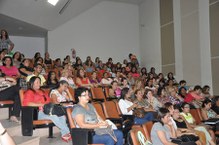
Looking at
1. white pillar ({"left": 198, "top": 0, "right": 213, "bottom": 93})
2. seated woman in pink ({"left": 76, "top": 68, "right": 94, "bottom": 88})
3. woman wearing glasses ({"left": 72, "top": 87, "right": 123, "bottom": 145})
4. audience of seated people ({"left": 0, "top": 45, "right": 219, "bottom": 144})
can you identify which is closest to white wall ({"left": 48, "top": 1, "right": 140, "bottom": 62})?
audience of seated people ({"left": 0, "top": 45, "right": 219, "bottom": 144})

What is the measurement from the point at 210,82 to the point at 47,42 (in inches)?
241

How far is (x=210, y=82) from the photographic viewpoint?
8.64 m

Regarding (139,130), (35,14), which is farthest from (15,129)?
(35,14)

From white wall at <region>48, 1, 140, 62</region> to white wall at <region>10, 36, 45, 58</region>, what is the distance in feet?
3.34

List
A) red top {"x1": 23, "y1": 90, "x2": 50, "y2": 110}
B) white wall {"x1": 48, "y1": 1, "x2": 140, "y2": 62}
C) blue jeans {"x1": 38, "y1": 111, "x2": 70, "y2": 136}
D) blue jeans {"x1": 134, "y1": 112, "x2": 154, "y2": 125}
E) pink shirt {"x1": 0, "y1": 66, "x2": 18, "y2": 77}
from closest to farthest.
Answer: blue jeans {"x1": 38, "y1": 111, "x2": 70, "y2": 136} < red top {"x1": 23, "y1": 90, "x2": 50, "y2": 110} < blue jeans {"x1": 134, "y1": 112, "x2": 154, "y2": 125} < pink shirt {"x1": 0, "y1": 66, "x2": 18, "y2": 77} < white wall {"x1": 48, "y1": 1, "x2": 140, "y2": 62}

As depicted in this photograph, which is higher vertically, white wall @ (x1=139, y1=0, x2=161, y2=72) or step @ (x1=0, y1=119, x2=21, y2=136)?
white wall @ (x1=139, y1=0, x2=161, y2=72)

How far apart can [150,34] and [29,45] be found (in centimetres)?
506

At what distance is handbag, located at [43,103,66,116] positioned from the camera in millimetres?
3850

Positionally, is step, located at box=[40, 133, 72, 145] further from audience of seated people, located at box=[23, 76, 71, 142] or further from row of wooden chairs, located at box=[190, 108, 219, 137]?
row of wooden chairs, located at box=[190, 108, 219, 137]

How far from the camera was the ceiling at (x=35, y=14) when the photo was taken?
8297mm

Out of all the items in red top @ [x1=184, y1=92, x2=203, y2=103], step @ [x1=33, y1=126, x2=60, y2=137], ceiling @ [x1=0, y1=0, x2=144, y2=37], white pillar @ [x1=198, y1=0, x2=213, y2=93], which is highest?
ceiling @ [x1=0, y1=0, x2=144, y2=37]

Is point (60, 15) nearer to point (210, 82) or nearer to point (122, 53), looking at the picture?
point (122, 53)

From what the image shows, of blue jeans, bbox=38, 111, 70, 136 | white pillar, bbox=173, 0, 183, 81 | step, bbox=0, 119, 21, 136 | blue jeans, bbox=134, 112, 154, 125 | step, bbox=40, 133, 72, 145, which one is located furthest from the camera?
white pillar, bbox=173, 0, 183, 81

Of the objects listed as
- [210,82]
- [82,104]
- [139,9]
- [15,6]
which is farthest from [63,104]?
[139,9]
